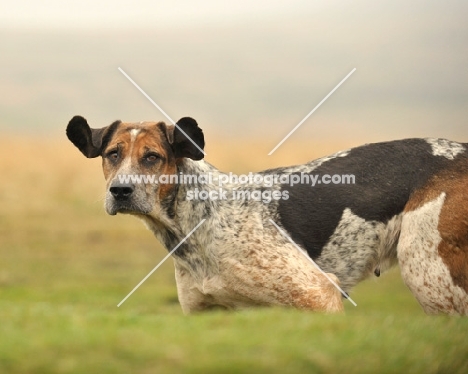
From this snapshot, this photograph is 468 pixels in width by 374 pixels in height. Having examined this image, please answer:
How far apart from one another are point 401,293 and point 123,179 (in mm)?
19424

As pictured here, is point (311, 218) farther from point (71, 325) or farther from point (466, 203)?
point (71, 325)

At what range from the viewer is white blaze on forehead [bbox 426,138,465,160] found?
12539 mm

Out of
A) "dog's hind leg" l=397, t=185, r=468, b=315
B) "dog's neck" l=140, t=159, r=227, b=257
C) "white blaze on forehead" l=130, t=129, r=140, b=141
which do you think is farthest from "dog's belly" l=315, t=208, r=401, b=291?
"white blaze on forehead" l=130, t=129, r=140, b=141

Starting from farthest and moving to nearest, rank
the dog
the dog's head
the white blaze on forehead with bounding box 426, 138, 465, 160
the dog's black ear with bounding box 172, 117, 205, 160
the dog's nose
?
the white blaze on forehead with bounding box 426, 138, 465, 160, the dog's black ear with bounding box 172, 117, 205, 160, the dog, the dog's head, the dog's nose

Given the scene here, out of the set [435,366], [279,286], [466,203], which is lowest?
[435,366]

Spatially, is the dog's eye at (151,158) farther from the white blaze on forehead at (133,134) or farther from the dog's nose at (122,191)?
the dog's nose at (122,191)

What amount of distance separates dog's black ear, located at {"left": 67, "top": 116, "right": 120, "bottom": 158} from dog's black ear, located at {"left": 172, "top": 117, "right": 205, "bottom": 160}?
733 mm

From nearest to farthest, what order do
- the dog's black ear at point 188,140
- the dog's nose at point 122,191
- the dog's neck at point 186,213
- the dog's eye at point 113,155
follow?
the dog's nose at point 122,191, the dog's eye at point 113,155, the dog's black ear at point 188,140, the dog's neck at point 186,213

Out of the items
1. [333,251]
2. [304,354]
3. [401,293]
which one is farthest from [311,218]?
[401,293]

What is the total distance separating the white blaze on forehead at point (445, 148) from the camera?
41.1 feet

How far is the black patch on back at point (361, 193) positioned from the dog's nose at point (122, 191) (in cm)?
184

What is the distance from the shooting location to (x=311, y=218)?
12547mm

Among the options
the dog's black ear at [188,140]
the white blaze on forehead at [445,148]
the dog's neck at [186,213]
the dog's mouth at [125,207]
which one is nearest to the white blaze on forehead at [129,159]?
the dog's mouth at [125,207]

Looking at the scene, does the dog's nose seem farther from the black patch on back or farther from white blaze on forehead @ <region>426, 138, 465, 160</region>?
white blaze on forehead @ <region>426, 138, 465, 160</region>
